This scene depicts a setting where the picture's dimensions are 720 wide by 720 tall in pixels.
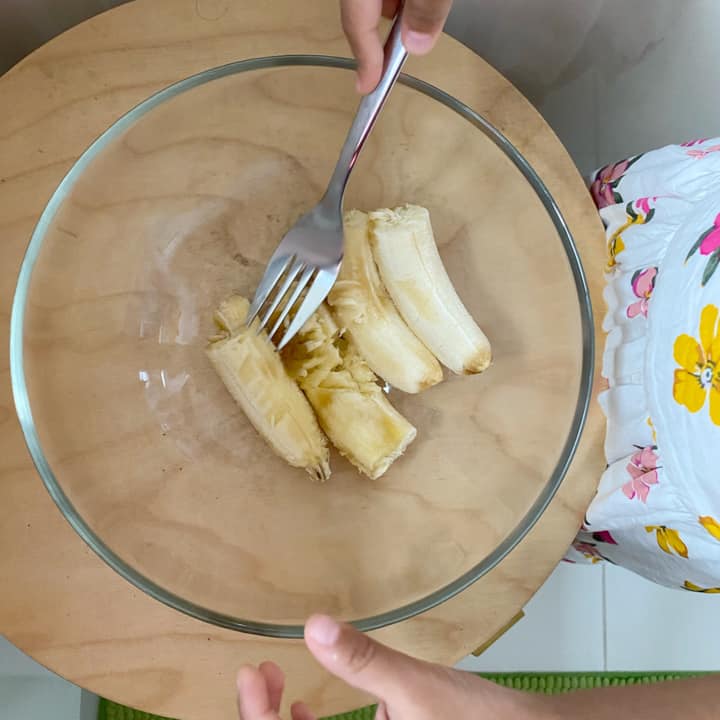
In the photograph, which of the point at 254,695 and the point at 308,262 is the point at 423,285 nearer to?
the point at 308,262

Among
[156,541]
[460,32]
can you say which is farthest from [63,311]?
[460,32]

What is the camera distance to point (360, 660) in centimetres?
31

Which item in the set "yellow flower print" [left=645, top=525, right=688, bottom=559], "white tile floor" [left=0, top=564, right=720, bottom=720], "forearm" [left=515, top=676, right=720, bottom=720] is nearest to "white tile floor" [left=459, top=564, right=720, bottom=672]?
"white tile floor" [left=0, top=564, right=720, bottom=720]

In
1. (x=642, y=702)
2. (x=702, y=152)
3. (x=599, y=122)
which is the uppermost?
(x=599, y=122)

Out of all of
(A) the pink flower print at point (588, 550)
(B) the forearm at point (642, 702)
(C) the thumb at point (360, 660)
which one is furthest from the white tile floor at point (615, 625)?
(C) the thumb at point (360, 660)

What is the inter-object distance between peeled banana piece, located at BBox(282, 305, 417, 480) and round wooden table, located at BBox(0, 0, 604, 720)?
12cm

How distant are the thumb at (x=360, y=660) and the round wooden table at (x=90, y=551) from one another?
169mm

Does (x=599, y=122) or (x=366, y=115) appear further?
(x=599, y=122)

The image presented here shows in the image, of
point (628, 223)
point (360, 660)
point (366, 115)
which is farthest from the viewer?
point (628, 223)

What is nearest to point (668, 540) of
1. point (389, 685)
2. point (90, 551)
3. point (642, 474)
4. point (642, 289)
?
point (642, 474)

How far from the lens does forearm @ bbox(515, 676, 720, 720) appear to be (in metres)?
0.37

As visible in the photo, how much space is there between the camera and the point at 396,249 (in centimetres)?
47

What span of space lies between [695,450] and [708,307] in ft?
0.26

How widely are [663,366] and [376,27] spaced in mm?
254
